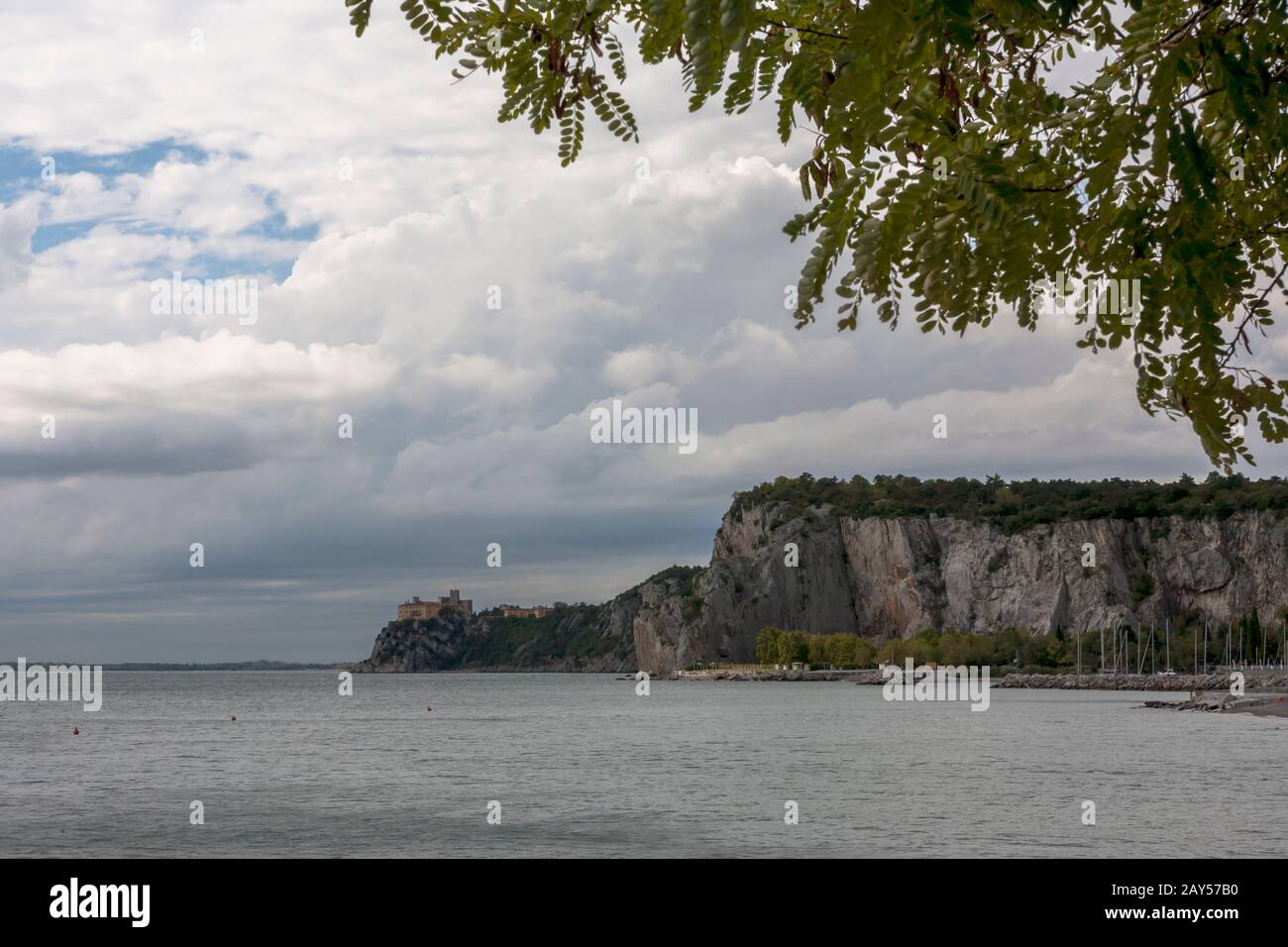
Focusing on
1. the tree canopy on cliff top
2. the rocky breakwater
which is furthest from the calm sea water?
the rocky breakwater

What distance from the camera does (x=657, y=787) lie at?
55.0 meters

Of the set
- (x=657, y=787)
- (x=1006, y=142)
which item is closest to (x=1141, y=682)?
(x=657, y=787)

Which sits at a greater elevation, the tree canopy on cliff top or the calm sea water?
the tree canopy on cliff top

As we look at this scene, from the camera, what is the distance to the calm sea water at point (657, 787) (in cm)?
3878

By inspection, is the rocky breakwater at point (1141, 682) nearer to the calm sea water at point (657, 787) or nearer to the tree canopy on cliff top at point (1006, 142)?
the calm sea water at point (657, 787)

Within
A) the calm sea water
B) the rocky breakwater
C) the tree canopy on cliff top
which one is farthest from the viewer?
the rocky breakwater

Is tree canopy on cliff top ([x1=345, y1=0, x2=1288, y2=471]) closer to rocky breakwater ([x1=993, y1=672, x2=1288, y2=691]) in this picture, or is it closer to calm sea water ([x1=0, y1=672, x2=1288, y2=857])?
calm sea water ([x1=0, y1=672, x2=1288, y2=857])

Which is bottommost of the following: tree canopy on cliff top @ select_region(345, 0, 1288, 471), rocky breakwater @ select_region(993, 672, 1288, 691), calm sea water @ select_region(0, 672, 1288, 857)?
rocky breakwater @ select_region(993, 672, 1288, 691)

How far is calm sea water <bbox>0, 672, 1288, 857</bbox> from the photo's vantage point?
127 ft

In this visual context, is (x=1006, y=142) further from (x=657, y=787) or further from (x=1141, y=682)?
(x=1141, y=682)

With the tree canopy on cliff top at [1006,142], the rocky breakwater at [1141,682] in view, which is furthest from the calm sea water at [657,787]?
the rocky breakwater at [1141,682]
